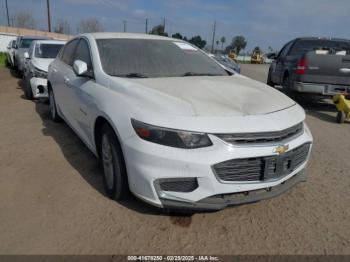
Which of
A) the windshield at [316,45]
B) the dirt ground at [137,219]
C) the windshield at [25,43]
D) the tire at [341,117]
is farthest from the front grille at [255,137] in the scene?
the windshield at [25,43]

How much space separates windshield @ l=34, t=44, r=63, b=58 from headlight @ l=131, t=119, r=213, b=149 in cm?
737

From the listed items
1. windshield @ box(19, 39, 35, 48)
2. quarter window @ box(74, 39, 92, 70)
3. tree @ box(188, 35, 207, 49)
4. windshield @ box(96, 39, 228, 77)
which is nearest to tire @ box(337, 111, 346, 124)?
windshield @ box(96, 39, 228, 77)

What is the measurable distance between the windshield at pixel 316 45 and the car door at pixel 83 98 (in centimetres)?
683

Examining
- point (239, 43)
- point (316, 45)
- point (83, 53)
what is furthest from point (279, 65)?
point (239, 43)

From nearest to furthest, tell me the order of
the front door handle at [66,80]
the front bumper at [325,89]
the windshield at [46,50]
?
the front door handle at [66,80], the front bumper at [325,89], the windshield at [46,50]

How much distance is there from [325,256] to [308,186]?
1.29 meters

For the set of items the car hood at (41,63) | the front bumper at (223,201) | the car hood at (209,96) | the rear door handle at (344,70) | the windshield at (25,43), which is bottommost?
the windshield at (25,43)

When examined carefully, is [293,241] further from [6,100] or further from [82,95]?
[6,100]

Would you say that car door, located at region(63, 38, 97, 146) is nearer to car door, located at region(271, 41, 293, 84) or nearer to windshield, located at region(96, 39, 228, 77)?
windshield, located at region(96, 39, 228, 77)

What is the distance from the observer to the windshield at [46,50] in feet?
29.6

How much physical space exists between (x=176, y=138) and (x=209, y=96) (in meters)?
0.66

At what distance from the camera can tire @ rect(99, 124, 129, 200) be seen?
9.83 ft

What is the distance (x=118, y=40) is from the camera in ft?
13.8

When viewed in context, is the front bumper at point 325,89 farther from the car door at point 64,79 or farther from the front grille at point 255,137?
the front grille at point 255,137
